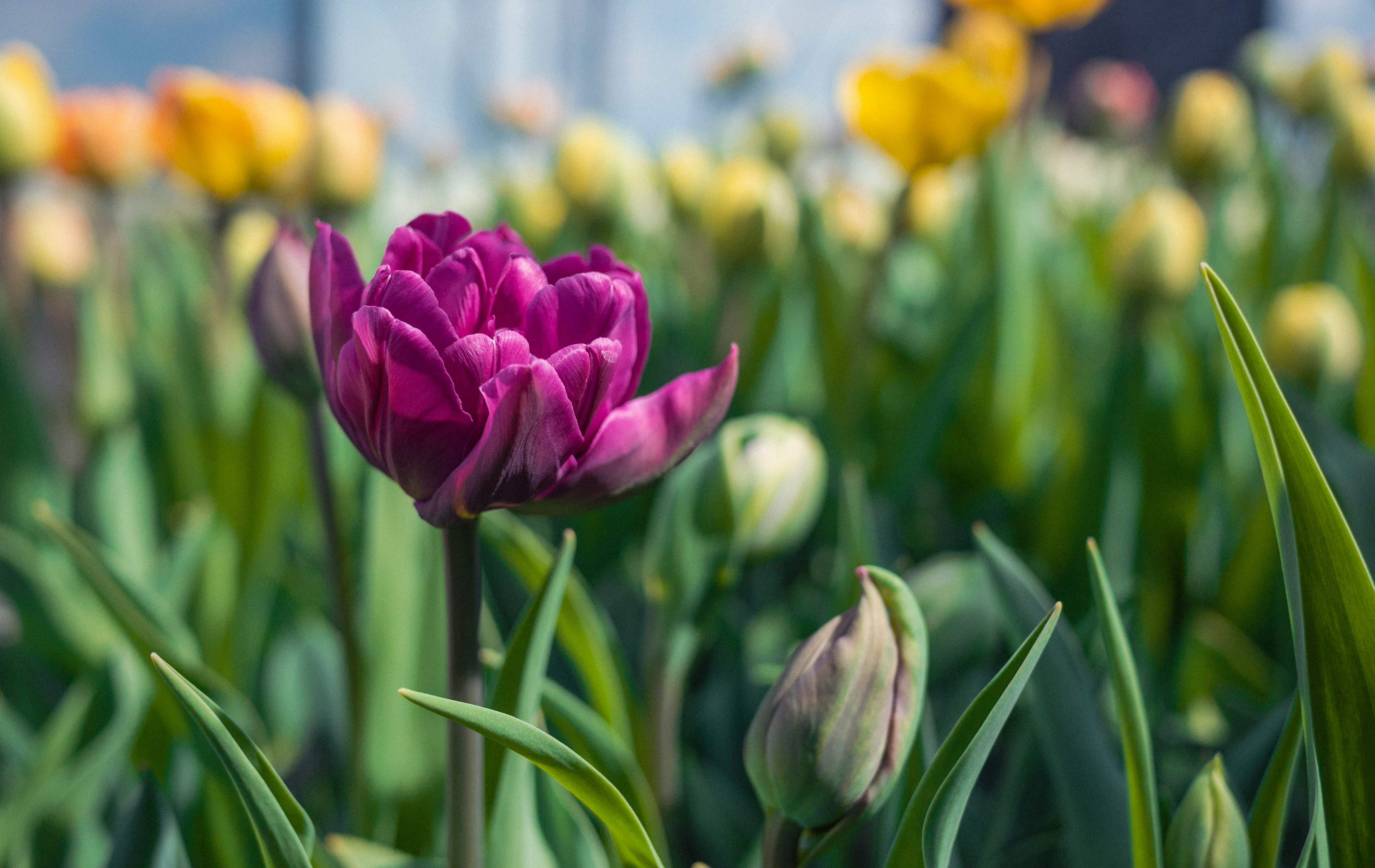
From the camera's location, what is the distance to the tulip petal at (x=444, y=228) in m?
0.22

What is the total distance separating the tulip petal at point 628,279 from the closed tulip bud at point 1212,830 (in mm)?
157

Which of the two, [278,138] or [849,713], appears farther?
[278,138]

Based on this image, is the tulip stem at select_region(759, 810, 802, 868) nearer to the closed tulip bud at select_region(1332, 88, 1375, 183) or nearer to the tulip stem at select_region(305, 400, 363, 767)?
the tulip stem at select_region(305, 400, 363, 767)

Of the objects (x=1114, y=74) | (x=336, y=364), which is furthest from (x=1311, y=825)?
(x=1114, y=74)

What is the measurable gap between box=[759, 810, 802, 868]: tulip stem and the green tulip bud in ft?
0.43

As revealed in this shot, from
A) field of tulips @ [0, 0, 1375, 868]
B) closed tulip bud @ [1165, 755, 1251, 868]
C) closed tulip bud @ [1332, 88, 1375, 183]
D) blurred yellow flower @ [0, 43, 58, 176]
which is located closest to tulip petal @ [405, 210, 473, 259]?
field of tulips @ [0, 0, 1375, 868]

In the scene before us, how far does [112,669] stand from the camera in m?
0.38

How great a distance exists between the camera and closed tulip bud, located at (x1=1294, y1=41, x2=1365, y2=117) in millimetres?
984

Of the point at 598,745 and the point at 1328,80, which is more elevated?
the point at 1328,80

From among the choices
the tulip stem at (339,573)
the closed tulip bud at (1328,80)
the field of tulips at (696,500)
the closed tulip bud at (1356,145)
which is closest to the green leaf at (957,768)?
the field of tulips at (696,500)

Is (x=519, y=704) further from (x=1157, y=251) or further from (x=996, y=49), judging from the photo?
(x=996, y=49)

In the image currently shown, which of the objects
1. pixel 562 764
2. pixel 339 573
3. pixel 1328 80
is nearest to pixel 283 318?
pixel 339 573

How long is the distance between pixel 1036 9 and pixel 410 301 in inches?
26.1

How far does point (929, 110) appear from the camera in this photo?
1.94 feet
